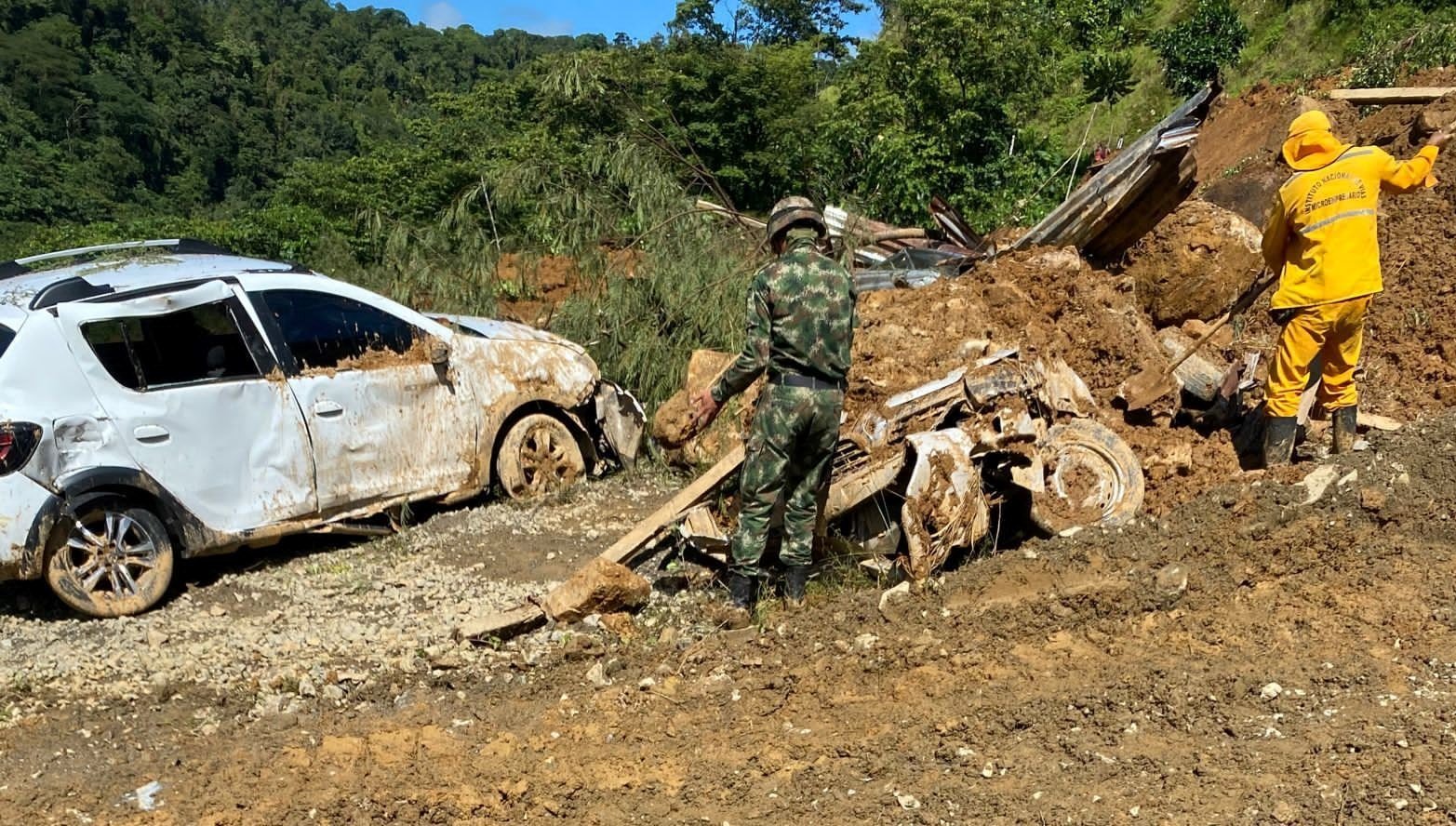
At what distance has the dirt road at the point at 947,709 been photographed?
3740mm

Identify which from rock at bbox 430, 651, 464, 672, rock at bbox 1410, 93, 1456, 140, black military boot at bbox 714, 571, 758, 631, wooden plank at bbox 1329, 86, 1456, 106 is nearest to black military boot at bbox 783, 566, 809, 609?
black military boot at bbox 714, 571, 758, 631

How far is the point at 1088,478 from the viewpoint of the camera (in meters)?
5.93

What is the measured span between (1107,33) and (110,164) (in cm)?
5681

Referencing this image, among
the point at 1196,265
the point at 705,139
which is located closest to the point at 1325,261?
the point at 1196,265

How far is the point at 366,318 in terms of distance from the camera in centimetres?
693

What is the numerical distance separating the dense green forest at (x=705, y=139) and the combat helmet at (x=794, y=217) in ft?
11.1

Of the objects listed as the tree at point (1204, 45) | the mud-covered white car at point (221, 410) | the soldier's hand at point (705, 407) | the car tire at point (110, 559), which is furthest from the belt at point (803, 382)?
the tree at point (1204, 45)

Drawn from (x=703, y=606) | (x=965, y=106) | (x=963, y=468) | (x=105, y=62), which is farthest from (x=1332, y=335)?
(x=105, y=62)

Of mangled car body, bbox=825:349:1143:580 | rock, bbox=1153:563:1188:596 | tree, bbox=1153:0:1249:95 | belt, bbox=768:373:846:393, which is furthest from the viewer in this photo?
tree, bbox=1153:0:1249:95

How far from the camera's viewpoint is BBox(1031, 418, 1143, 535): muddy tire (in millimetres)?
5867

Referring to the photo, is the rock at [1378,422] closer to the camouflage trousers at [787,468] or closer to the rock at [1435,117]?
the camouflage trousers at [787,468]

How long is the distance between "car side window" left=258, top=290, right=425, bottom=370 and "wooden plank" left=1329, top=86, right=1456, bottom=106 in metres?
9.36

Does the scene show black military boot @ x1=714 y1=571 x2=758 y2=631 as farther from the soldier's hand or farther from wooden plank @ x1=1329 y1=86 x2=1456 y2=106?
wooden plank @ x1=1329 y1=86 x2=1456 y2=106

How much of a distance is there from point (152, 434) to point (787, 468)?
3.42 meters
